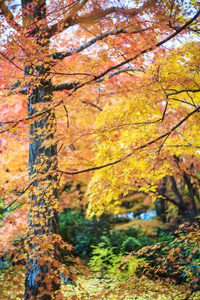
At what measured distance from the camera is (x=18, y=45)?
384 centimetres

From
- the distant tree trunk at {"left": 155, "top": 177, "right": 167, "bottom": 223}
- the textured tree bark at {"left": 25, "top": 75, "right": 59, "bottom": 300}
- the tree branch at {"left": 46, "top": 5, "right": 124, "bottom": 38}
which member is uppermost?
the tree branch at {"left": 46, "top": 5, "right": 124, "bottom": 38}

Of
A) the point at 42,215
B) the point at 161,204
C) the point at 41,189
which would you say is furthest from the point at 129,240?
the point at 41,189

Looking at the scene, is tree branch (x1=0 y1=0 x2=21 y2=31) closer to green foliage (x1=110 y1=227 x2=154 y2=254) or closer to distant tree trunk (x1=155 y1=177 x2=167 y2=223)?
green foliage (x1=110 y1=227 x2=154 y2=254)

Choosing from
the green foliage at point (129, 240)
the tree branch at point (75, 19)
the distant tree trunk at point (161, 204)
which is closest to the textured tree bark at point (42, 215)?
the tree branch at point (75, 19)

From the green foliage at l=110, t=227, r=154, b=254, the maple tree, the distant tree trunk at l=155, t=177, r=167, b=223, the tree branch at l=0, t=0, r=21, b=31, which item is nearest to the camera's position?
the maple tree

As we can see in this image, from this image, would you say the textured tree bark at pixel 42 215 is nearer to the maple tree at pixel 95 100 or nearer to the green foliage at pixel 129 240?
the maple tree at pixel 95 100

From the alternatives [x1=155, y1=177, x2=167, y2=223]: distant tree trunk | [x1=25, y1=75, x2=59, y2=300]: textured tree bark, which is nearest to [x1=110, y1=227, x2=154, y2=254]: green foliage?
[x1=155, y1=177, x2=167, y2=223]: distant tree trunk

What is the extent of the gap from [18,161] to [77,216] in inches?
148

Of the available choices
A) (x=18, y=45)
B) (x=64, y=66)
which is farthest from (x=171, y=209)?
(x=18, y=45)

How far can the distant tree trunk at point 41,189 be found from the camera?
12.8 feet

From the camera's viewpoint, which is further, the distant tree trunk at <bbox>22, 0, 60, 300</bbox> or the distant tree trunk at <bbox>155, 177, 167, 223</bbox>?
the distant tree trunk at <bbox>155, 177, 167, 223</bbox>

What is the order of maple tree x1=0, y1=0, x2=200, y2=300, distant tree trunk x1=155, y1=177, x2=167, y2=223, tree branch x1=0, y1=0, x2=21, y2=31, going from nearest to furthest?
maple tree x1=0, y1=0, x2=200, y2=300 → tree branch x1=0, y1=0, x2=21, y2=31 → distant tree trunk x1=155, y1=177, x2=167, y2=223

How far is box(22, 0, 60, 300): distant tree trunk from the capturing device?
3912 millimetres

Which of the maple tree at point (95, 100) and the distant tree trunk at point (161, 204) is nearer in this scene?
the maple tree at point (95, 100)
